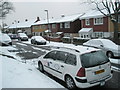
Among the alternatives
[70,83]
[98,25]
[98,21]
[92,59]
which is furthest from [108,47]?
[98,21]

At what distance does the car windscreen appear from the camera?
647cm

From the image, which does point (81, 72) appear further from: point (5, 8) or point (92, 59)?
point (5, 8)

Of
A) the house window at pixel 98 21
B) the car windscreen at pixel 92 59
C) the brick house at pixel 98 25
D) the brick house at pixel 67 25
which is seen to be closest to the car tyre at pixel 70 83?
the car windscreen at pixel 92 59

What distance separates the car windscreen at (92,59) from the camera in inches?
255

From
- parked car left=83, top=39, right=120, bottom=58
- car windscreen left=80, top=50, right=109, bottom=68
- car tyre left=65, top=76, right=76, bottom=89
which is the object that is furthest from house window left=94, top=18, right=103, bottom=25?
car tyre left=65, top=76, right=76, bottom=89

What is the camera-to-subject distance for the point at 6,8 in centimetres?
4697

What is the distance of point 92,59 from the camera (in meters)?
6.68

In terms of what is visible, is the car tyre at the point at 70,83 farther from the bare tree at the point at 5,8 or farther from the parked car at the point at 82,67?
the bare tree at the point at 5,8

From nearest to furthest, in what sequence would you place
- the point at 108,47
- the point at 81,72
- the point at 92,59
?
1. the point at 81,72
2. the point at 92,59
3. the point at 108,47

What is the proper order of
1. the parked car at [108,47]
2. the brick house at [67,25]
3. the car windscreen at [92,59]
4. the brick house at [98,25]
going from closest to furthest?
the car windscreen at [92,59] < the parked car at [108,47] < the brick house at [98,25] < the brick house at [67,25]

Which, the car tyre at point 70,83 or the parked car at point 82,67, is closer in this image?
the parked car at point 82,67

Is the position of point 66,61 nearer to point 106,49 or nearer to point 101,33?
point 106,49

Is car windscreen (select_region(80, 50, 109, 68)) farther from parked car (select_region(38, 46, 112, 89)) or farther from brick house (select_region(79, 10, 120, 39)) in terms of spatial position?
brick house (select_region(79, 10, 120, 39))

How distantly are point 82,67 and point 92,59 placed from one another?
2.08ft
